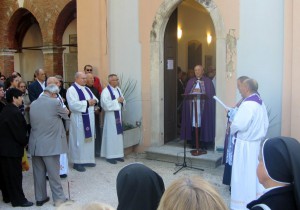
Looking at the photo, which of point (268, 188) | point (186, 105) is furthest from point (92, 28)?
point (268, 188)

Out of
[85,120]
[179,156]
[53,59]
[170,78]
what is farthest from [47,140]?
[53,59]

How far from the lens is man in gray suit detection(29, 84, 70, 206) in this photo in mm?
5254

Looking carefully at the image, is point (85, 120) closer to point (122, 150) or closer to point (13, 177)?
point (122, 150)

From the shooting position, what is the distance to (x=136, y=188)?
218 cm

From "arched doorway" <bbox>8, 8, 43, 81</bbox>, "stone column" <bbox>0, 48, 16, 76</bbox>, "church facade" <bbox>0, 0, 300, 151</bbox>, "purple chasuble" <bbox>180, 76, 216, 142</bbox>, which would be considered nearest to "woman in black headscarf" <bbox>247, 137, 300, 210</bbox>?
"church facade" <bbox>0, 0, 300, 151</bbox>

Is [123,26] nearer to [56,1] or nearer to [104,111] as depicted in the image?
[104,111]

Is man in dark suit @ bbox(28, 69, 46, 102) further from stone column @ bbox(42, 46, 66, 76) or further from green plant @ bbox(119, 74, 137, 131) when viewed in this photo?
stone column @ bbox(42, 46, 66, 76)

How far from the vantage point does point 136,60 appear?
8812mm

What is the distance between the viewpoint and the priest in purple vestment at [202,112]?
8.09m

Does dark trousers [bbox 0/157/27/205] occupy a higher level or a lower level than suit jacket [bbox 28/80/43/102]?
lower

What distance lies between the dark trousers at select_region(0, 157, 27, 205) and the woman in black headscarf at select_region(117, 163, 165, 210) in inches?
142

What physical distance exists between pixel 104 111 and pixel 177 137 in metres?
2.30

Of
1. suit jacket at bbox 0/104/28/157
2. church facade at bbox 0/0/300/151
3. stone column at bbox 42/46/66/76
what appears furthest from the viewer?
stone column at bbox 42/46/66/76

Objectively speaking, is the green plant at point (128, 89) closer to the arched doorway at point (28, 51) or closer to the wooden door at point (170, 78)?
the wooden door at point (170, 78)
